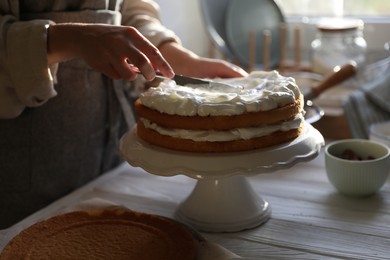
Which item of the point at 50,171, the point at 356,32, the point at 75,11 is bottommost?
the point at 50,171

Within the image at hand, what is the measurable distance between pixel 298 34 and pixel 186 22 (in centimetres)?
33

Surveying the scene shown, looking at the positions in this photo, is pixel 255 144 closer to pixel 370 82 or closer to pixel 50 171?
pixel 50 171

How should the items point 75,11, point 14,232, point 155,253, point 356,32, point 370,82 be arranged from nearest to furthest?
point 155,253, point 14,232, point 75,11, point 370,82, point 356,32

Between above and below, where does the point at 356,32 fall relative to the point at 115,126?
above

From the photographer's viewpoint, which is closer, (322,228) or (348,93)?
(322,228)

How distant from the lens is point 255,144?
78cm

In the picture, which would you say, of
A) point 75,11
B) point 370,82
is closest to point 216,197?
point 75,11

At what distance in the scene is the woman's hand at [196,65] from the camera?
994 millimetres

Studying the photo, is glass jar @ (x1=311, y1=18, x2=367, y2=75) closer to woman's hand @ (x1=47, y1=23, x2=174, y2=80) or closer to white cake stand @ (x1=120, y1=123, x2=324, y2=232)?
white cake stand @ (x1=120, y1=123, x2=324, y2=232)

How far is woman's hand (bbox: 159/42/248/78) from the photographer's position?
994 millimetres

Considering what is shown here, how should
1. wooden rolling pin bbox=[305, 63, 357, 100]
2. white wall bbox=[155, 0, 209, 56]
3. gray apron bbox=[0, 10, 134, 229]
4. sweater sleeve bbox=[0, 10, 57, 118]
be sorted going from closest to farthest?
sweater sleeve bbox=[0, 10, 57, 118] → gray apron bbox=[0, 10, 134, 229] → wooden rolling pin bbox=[305, 63, 357, 100] → white wall bbox=[155, 0, 209, 56]

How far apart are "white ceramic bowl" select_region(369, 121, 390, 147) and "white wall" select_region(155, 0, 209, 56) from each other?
2.41 feet

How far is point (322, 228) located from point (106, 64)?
1.22 ft

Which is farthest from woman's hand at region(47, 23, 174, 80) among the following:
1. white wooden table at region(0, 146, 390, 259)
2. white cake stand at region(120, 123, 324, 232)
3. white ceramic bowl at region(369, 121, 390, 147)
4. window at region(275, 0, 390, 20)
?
window at region(275, 0, 390, 20)
